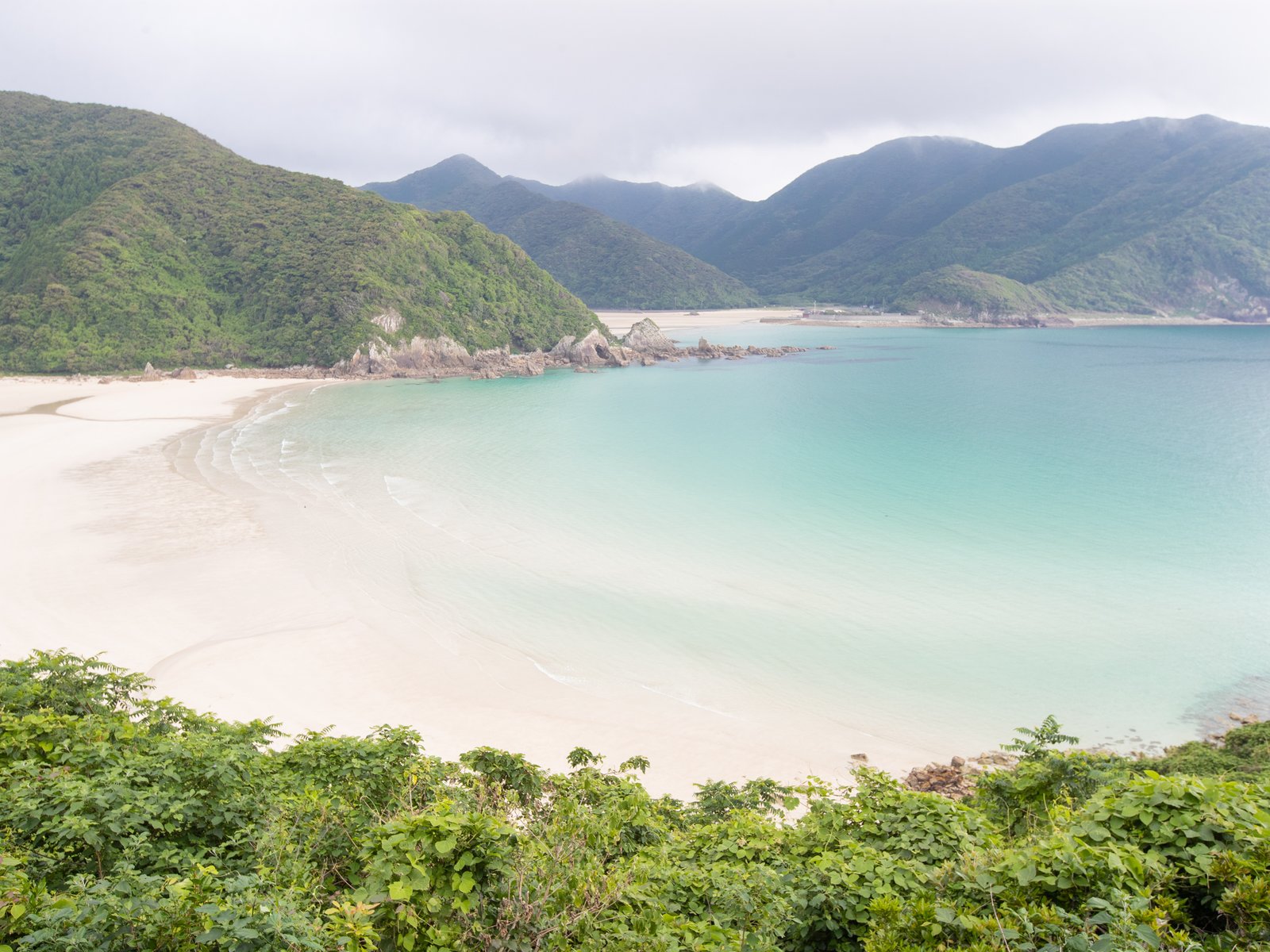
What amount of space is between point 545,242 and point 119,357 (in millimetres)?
143039

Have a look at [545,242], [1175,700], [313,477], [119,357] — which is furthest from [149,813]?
[545,242]

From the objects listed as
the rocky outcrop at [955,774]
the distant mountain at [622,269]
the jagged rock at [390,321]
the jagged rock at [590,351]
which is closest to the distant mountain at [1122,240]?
the distant mountain at [622,269]

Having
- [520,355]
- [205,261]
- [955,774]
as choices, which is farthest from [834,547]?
[205,261]

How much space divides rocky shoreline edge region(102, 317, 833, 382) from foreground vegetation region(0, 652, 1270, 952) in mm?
61598

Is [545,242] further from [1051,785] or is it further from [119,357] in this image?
[1051,785]

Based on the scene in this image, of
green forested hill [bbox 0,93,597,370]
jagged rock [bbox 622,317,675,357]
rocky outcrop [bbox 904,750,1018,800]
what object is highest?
green forested hill [bbox 0,93,597,370]

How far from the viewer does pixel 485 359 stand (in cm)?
7206

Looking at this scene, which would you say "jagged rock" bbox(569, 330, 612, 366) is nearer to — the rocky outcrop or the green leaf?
the rocky outcrop

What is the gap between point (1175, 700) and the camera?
13883mm

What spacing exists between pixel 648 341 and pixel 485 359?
23.4m

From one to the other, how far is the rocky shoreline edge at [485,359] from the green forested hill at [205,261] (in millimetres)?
1803

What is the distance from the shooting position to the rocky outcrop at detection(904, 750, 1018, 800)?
417 inches

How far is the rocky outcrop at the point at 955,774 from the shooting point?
10586 millimetres

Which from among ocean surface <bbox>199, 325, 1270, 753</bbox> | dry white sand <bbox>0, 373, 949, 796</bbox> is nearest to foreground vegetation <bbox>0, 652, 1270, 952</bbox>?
dry white sand <bbox>0, 373, 949, 796</bbox>
